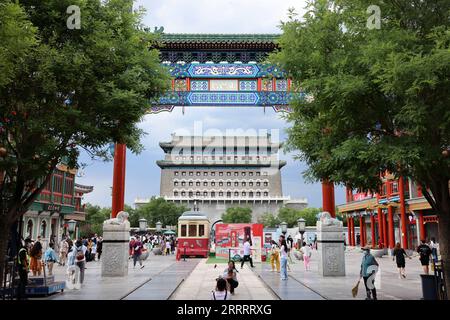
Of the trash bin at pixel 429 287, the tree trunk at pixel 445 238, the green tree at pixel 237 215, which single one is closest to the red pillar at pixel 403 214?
the trash bin at pixel 429 287

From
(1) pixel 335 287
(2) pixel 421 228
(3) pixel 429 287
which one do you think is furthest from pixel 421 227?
(3) pixel 429 287

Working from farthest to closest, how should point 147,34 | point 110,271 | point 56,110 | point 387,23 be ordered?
1. point 110,271
2. point 147,34
3. point 56,110
4. point 387,23

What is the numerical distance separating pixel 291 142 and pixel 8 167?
6.94 meters

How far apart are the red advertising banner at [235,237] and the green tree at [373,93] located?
60.7ft

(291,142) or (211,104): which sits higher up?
(211,104)

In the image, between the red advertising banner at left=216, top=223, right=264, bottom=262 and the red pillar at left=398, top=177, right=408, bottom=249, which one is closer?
the red advertising banner at left=216, top=223, right=264, bottom=262

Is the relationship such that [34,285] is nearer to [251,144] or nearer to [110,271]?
[110,271]

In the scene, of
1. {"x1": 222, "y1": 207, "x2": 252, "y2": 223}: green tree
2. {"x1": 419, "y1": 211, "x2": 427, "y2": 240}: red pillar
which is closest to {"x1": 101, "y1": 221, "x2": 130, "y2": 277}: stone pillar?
{"x1": 419, "y1": 211, "x2": 427, "y2": 240}: red pillar

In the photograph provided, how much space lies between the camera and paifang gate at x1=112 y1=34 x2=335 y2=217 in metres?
21.8

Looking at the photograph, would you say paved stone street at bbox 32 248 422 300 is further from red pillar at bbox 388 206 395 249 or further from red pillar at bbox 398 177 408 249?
red pillar at bbox 388 206 395 249

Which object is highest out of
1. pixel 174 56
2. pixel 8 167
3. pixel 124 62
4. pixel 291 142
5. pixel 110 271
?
pixel 174 56

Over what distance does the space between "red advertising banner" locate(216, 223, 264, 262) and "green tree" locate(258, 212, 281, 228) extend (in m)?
55.3

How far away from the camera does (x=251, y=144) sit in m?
103

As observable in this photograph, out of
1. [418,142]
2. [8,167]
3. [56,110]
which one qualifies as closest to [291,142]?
[418,142]
